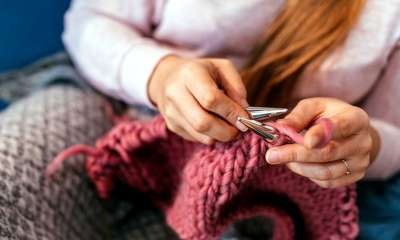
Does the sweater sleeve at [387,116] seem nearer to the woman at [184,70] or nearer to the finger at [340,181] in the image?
the woman at [184,70]

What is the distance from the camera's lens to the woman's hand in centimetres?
40

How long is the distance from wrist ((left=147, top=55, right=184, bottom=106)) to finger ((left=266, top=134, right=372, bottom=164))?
17 cm

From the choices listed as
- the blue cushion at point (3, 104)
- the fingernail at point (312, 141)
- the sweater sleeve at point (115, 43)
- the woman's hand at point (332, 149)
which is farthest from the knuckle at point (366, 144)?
the blue cushion at point (3, 104)

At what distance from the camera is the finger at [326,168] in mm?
424

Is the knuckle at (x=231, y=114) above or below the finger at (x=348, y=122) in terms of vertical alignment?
below

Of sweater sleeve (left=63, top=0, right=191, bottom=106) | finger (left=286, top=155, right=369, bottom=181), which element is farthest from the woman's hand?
sweater sleeve (left=63, top=0, right=191, bottom=106)

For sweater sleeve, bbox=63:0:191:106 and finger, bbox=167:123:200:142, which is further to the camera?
sweater sleeve, bbox=63:0:191:106

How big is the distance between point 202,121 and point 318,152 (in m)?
0.10

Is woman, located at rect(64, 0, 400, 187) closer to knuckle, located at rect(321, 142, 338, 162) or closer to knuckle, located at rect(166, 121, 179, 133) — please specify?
knuckle, located at rect(166, 121, 179, 133)

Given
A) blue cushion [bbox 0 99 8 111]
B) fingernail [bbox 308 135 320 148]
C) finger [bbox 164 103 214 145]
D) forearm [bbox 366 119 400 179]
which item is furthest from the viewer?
blue cushion [bbox 0 99 8 111]

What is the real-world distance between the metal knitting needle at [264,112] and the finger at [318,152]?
28 mm

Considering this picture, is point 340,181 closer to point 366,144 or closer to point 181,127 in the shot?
point 366,144

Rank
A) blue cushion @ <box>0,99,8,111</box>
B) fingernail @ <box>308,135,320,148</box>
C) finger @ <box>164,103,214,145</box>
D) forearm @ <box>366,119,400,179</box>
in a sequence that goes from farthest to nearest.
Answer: blue cushion @ <box>0,99,8,111</box> → forearm @ <box>366,119,400,179</box> → finger @ <box>164,103,214,145</box> → fingernail @ <box>308,135,320,148</box>

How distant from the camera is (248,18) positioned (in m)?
0.61
